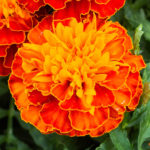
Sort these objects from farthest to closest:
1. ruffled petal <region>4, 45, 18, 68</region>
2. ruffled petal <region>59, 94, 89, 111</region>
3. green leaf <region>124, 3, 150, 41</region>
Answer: green leaf <region>124, 3, 150, 41</region>
ruffled petal <region>4, 45, 18, 68</region>
ruffled petal <region>59, 94, 89, 111</region>

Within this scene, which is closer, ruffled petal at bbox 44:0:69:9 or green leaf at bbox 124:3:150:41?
ruffled petal at bbox 44:0:69:9

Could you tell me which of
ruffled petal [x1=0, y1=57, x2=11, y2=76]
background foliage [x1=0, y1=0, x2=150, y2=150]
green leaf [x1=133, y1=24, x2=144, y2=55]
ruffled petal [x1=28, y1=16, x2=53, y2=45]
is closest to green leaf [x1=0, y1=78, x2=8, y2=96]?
background foliage [x1=0, y1=0, x2=150, y2=150]

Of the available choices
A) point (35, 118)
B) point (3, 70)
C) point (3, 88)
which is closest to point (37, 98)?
point (35, 118)

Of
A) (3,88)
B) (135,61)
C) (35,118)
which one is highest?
(135,61)

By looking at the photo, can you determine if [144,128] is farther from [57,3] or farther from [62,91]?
[57,3]

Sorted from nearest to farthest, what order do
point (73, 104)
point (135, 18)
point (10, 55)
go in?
point (73, 104), point (10, 55), point (135, 18)

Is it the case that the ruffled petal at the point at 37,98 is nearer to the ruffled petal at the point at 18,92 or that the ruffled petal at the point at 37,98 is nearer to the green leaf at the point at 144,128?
the ruffled petal at the point at 18,92

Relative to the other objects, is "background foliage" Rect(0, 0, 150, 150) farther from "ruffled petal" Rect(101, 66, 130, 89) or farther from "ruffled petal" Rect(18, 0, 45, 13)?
"ruffled petal" Rect(18, 0, 45, 13)
